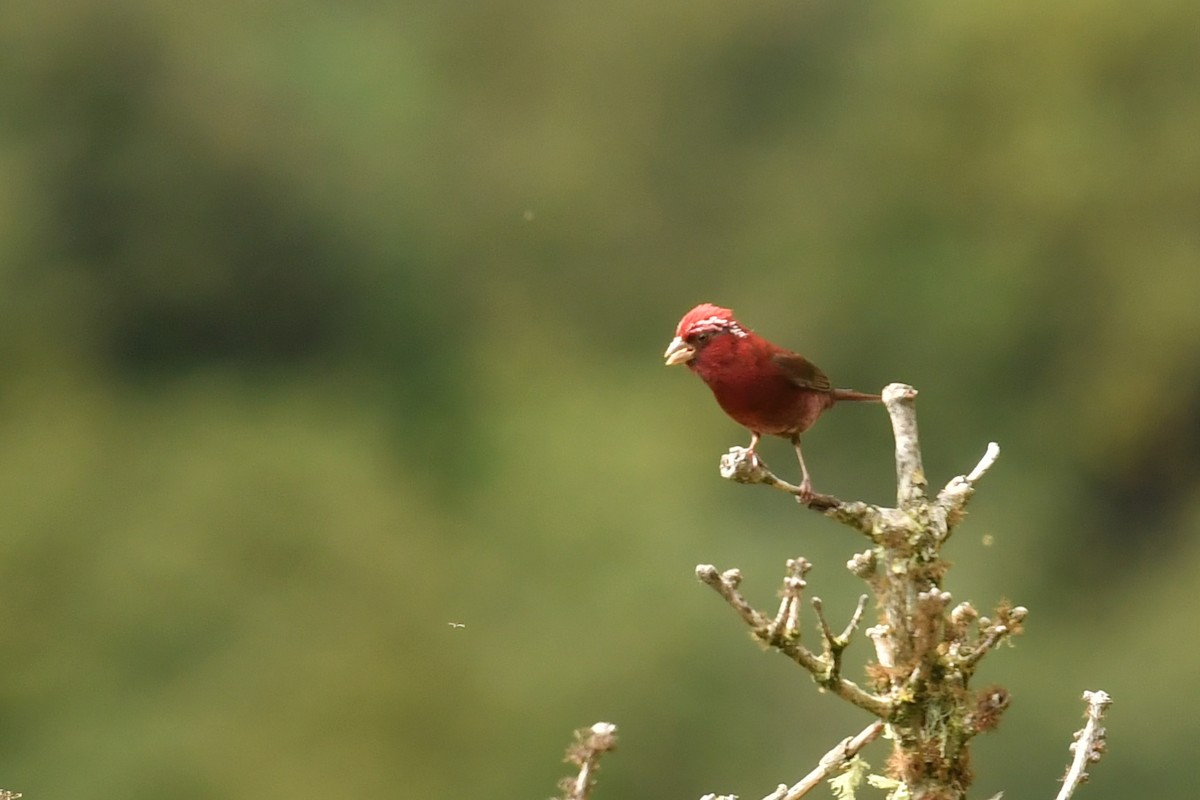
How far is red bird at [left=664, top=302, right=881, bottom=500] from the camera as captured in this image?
3.71 meters

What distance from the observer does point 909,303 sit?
19031 mm

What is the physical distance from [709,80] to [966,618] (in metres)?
18.0

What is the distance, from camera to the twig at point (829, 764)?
267cm

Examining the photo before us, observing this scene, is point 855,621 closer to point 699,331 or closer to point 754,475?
point 754,475

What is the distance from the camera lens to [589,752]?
2.30 meters

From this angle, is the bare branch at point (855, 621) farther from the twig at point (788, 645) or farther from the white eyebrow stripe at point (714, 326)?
the white eyebrow stripe at point (714, 326)

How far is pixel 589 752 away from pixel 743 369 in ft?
4.96

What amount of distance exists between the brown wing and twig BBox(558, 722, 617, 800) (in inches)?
59.0

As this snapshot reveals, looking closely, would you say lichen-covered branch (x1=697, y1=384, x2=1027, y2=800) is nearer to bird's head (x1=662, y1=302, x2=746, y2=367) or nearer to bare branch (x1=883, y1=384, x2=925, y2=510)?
bare branch (x1=883, y1=384, x2=925, y2=510)

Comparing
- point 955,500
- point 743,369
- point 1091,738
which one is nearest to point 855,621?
point 955,500

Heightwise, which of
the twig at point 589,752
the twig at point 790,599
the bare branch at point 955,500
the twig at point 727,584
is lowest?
the twig at point 589,752

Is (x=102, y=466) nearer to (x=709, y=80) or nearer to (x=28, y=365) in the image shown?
(x=28, y=365)

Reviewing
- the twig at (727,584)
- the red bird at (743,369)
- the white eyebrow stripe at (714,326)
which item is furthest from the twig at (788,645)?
the white eyebrow stripe at (714,326)

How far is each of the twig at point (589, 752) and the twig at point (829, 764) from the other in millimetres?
344
